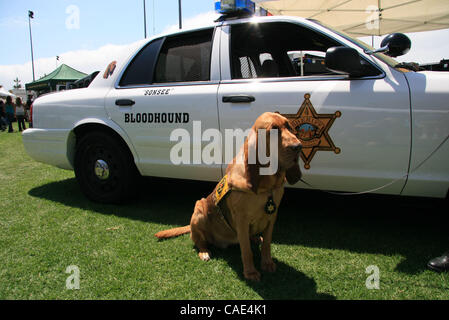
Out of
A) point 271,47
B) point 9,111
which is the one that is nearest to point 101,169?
point 271,47

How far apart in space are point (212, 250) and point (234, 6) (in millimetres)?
2144

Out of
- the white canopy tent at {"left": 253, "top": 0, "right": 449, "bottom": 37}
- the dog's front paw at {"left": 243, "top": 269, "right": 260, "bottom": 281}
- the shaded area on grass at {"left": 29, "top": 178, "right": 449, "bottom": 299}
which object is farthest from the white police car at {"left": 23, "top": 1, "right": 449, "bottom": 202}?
the white canopy tent at {"left": 253, "top": 0, "right": 449, "bottom": 37}

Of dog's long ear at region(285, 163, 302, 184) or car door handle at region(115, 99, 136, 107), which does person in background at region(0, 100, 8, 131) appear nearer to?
car door handle at region(115, 99, 136, 107)

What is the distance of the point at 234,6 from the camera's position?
2775 mm

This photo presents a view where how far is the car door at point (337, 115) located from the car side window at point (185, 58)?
23cm

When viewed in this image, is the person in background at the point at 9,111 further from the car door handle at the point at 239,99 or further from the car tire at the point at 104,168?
the car door handle at the point at 239,99

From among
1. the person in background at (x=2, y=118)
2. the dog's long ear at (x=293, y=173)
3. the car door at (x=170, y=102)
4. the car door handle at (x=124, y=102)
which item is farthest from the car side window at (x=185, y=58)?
the person in background at (x=2, y=118)

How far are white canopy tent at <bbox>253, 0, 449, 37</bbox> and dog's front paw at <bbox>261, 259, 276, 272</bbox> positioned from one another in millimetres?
5842

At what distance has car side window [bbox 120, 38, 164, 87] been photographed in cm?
315

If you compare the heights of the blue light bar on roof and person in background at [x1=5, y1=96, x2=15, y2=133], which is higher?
the blue light bar on roof

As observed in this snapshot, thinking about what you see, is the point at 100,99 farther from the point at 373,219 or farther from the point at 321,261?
the point at 373,219

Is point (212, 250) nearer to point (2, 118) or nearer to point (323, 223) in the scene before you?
point (323, 223)

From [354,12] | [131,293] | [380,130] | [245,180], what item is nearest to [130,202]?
[131,293]

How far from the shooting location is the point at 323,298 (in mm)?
1800
